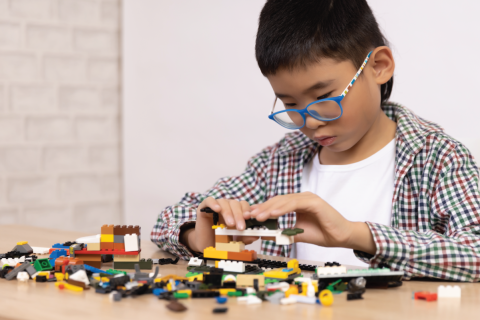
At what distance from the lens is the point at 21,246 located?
101 centimetres

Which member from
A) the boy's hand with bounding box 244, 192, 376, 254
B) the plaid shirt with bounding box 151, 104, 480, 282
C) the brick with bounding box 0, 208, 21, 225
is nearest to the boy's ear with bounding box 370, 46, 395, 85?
the plaid shirt with bounding box 151, 104, 480, 282

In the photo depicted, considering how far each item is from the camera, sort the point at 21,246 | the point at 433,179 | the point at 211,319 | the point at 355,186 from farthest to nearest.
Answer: the point at 355,186, the point at 433,179, the point at 21,246, the point at 211,319

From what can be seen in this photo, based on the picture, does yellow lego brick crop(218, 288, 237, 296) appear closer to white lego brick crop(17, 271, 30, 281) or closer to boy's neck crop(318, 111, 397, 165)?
white lego brick crop(17, 271, 30, 281)

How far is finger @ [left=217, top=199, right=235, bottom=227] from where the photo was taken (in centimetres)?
88

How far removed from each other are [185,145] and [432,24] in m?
1.14

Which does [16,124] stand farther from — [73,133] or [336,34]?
[336,34]

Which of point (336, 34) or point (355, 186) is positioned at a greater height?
point (336, 34)

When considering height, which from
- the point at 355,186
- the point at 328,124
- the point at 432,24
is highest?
the point at 432,24

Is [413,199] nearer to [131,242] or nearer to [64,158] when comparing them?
[131,242]

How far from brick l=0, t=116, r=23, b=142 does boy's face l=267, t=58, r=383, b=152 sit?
145cm

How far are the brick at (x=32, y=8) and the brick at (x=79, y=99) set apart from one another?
32 centimetres

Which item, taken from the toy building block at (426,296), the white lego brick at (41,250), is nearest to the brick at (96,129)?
the white lego brick at (41,250)

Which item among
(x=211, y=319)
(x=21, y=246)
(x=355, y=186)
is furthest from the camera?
(x=355, y=186)

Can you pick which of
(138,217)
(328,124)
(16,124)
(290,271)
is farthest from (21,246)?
(138,217)
